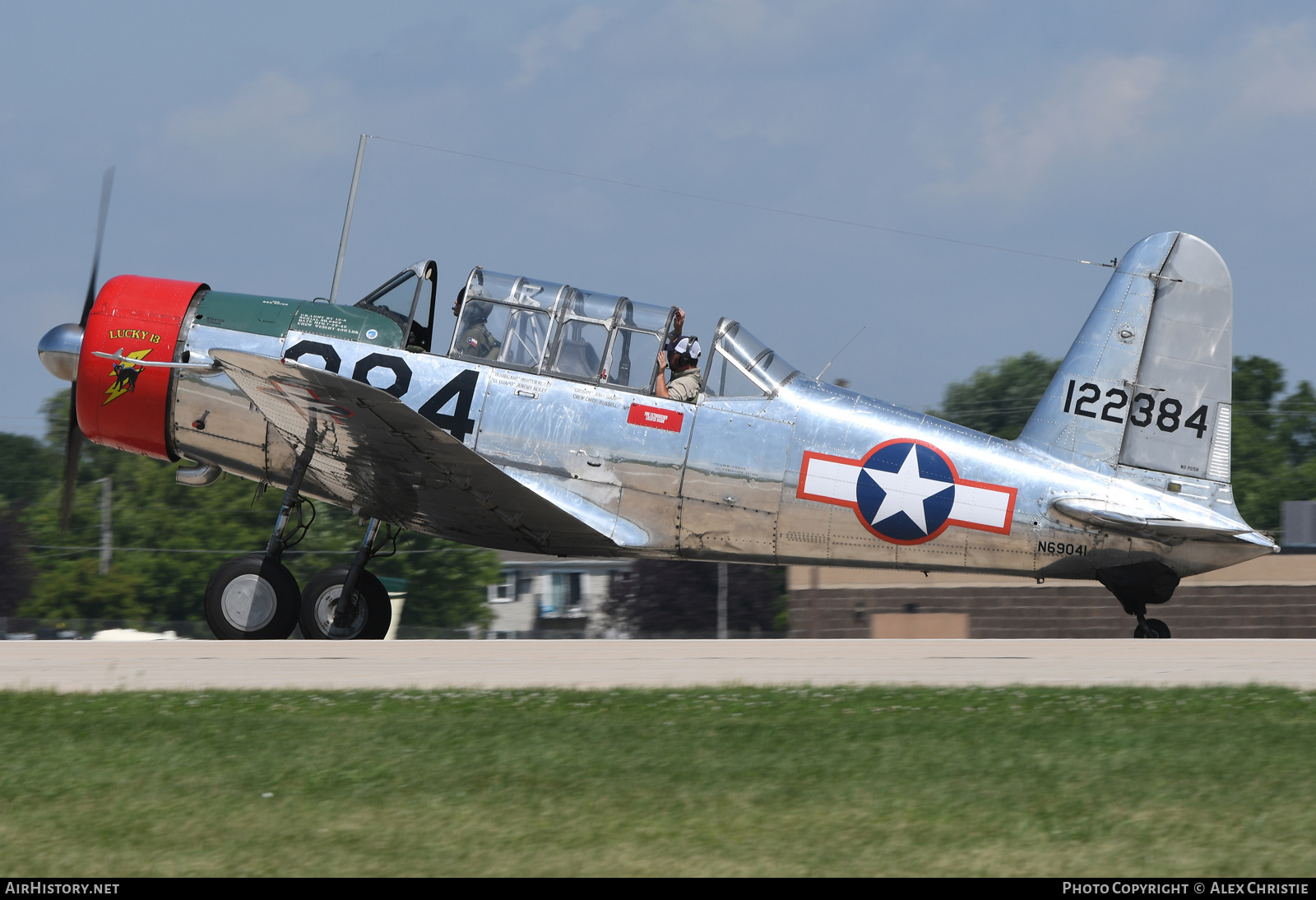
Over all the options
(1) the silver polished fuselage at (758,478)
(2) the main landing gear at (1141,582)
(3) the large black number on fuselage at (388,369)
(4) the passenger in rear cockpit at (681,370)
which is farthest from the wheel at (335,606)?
(2) the main landing gear at (1141,582)

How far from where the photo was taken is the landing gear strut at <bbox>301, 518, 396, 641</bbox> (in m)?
12.3

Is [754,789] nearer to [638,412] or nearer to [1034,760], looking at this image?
[1034,760]

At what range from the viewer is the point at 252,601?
38.8 ft

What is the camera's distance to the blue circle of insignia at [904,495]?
1151 cm

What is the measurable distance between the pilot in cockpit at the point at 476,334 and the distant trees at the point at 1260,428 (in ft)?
166

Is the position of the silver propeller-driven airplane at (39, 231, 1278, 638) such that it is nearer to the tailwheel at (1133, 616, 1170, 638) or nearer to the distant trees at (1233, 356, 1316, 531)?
the tailwheel at (1133, 616, 1170, 638)

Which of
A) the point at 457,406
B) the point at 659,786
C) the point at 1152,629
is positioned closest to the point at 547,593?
the point at 1152,629

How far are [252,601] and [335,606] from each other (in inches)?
Answer: 30.3

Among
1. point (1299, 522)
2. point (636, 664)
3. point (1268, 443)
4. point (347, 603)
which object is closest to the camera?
point (636, 664)

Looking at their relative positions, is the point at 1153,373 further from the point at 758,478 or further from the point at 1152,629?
the point at 758,478

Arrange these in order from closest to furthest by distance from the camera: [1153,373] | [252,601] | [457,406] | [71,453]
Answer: [457,406] → [252,601] → [1153,373] → [71,453]

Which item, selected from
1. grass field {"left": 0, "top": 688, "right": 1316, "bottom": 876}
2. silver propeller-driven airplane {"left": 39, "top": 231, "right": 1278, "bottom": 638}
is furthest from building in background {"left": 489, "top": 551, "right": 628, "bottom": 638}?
grass field {"left": 0, "top": 688, "right": 1316, "bottom": 876}

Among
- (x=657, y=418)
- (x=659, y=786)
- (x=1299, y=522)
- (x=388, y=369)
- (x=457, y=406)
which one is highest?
(x=1299, y=522)

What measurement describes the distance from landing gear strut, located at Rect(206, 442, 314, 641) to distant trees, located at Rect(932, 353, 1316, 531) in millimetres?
51342
